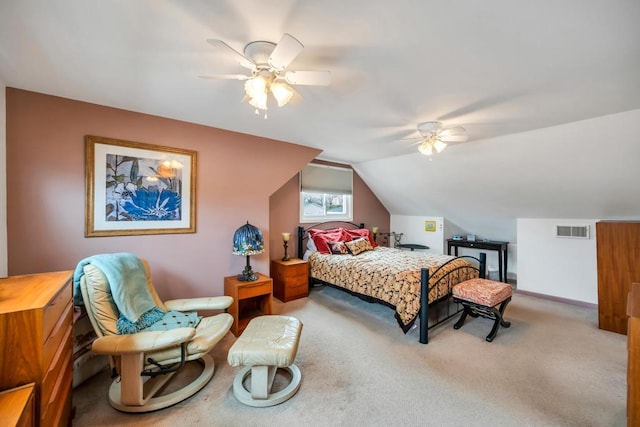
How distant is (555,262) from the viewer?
13.4 ft

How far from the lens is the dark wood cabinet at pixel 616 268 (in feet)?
9.84

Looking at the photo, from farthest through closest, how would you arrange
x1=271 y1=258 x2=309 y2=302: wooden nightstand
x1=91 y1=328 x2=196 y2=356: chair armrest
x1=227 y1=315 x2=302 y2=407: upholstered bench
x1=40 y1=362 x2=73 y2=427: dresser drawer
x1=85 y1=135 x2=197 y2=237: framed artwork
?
x1=271 y1=258 x2=309 y2=302: wooden nightstand
x1=85 y1=135 x2=197 y2=237: framed artwork
x1=227 y1=315 x2=302 y2=407: upholstered bench
x1=91 y1=328 x2=196 y2=356: chair armrest
x1=40 y1=362 x2=73 y2=427: dresser drawer

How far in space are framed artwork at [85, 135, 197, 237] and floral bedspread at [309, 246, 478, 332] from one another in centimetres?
205

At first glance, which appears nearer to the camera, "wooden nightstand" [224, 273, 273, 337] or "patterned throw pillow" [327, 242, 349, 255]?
"wooden nightstand" [224, 273, 273, 337]

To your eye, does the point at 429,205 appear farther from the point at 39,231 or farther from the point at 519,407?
the point at 39,231

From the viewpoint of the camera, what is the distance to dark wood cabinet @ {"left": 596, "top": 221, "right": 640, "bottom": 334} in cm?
300

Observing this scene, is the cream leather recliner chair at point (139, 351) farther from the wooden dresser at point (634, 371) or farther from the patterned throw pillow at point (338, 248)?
the wooden dresser at point (634, 371)

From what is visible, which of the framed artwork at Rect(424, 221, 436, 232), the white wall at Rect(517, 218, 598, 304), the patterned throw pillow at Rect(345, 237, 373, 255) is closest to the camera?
the white wall at Rect(517, 218, 598, 304)

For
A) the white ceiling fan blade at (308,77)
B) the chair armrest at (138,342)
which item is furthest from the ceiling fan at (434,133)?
the chair armrest at (138,342)

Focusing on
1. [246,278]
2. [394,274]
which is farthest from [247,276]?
[394,274]

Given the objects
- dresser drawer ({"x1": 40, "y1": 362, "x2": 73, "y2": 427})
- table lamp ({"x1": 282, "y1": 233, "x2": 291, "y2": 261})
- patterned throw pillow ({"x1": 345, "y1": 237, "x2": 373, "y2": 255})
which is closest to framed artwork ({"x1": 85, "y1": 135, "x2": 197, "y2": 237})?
dresser drawer ({"x1": 40, "y1": 362, "x2": 73, "y2": 427})

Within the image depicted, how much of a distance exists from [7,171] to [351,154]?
4016mm

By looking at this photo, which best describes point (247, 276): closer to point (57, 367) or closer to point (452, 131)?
point (57, 367)

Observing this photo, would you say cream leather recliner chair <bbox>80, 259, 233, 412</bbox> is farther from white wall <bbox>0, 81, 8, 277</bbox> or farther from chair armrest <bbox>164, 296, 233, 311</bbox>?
white wall <bbox>0, 81, 8, 277</bbox>
